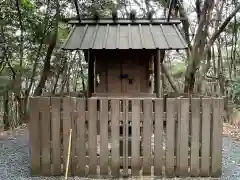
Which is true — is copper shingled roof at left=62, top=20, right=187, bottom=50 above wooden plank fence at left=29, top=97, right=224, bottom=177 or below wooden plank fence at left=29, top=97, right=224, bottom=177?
above

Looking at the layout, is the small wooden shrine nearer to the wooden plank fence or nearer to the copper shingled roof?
the copper shingled roof

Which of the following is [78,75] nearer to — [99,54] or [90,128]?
[99,54]

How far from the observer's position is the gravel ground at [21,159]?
4352 millimetres

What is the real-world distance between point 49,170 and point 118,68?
2.21 m

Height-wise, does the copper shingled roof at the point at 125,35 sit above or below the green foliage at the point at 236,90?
above

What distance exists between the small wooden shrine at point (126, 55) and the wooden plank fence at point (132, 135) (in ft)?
3.93

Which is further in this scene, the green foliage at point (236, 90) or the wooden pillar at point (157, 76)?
the green foliage at point (236, 90)

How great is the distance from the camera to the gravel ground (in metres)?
4.35

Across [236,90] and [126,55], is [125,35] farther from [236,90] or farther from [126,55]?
[236,90]

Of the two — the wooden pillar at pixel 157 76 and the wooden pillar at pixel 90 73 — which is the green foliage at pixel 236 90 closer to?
the wooden pillar at pixel 157 76

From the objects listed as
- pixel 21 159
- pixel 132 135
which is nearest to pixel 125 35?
pixel 132 135

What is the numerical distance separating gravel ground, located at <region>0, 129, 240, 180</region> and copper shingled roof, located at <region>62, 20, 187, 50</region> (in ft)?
6.93

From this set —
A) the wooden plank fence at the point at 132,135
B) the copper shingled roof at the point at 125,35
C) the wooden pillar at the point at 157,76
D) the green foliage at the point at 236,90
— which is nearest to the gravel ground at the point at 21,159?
the wooden plank fence at the point at 132,135

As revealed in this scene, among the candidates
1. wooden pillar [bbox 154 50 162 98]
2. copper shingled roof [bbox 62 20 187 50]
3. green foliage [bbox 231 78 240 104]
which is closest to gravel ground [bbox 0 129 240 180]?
wooden pillar [bbox 154 50 162 98]
